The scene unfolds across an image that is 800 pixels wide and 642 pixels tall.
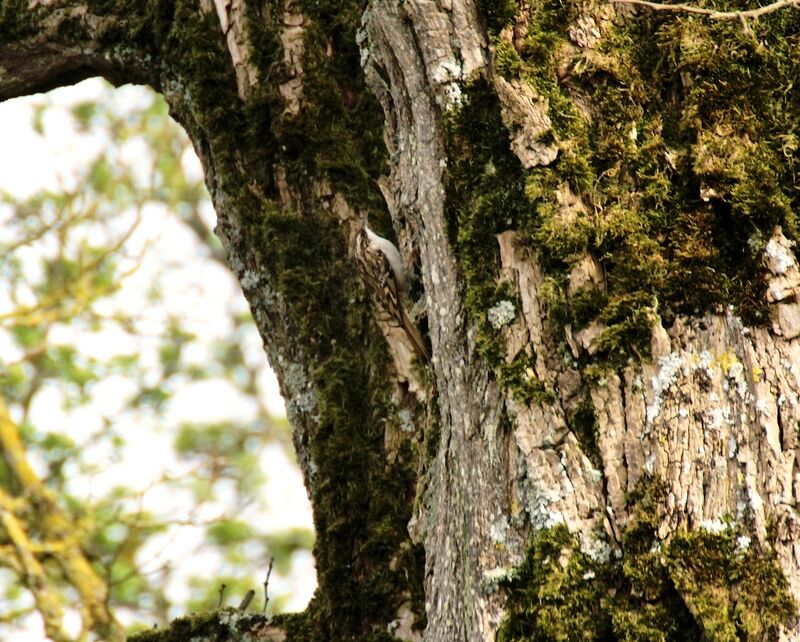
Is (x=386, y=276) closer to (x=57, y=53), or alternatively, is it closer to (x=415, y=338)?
(x=415, y=338)

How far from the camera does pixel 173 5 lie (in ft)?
8.82

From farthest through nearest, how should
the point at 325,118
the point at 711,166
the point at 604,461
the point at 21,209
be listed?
the point at 21,209 < the point at 325,118 < the point at 711,166 < the point at 604,461

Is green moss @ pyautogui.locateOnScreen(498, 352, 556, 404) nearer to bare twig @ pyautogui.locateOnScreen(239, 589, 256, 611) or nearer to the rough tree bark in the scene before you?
the rough tree bark

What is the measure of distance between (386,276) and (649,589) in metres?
1.48

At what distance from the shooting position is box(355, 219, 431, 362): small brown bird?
2.28 meters

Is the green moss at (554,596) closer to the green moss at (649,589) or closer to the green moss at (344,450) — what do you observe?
the green moss at (649,589)

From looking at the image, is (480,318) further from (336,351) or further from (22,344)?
(22,344)

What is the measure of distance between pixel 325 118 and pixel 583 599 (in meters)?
1.52

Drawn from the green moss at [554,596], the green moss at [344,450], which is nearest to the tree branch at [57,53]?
the green moss at [344,450]

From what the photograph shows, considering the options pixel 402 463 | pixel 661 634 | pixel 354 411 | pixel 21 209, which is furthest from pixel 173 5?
pixel 21 209

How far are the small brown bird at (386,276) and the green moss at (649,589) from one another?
752mm

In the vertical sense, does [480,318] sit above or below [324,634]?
above

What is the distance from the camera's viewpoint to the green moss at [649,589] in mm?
1354

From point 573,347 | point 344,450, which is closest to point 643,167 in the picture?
point 573,347
